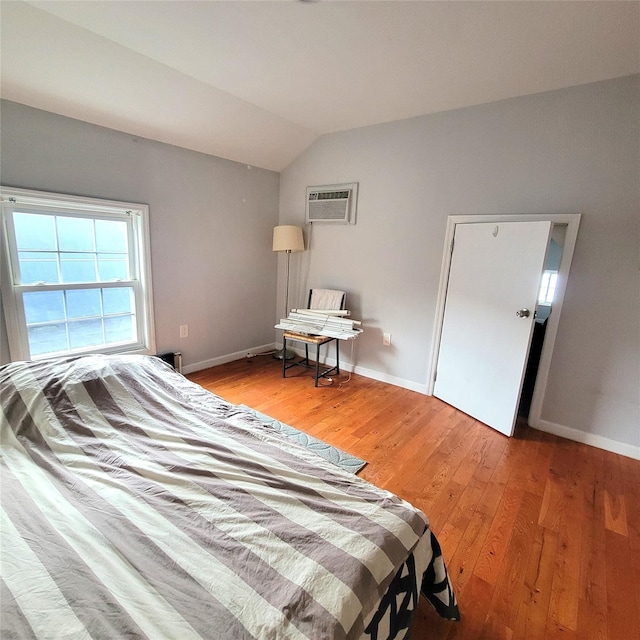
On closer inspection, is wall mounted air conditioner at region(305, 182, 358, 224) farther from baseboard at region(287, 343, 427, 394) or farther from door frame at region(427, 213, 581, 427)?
baseboard at region(287, 343, 427, 394)

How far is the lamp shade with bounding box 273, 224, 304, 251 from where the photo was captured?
3557mm

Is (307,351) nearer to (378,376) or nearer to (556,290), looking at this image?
(378,376)

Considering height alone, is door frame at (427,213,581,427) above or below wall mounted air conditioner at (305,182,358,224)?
below

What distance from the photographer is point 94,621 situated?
27.1 inches

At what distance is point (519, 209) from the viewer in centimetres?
251

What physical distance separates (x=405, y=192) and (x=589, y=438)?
2.46 m

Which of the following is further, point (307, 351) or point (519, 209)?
point (307, 351)

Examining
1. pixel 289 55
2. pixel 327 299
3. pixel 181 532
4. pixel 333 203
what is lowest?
pixel 181 532

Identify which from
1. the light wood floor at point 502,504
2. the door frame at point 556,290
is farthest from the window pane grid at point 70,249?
the door frame at point 556,290

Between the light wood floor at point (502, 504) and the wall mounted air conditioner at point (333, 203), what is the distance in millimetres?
1797

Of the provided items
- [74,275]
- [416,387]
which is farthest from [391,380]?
[74,275]

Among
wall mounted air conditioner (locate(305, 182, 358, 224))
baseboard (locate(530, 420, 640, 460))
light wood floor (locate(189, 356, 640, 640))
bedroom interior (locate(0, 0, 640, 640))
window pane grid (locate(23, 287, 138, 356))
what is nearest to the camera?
light wood floor (locate(189, 356, 640, 640))

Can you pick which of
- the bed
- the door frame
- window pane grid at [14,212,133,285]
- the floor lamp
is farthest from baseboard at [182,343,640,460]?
the bed

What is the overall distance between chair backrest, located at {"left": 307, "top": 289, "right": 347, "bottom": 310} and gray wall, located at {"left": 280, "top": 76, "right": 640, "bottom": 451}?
0.48 feet
